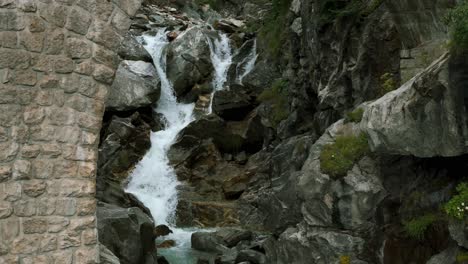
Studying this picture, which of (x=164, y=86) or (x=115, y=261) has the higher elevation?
(x=164, y=86)

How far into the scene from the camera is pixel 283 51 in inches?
734

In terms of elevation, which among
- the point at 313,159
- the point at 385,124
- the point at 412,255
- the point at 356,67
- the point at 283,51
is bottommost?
the point at 412,255

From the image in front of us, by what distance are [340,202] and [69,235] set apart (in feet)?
16.3

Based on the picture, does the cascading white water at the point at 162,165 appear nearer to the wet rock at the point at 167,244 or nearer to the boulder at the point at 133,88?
the boulder at the point at 133,88

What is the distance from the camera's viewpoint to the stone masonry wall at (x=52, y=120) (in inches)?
195

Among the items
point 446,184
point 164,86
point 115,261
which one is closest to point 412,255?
point 446,184

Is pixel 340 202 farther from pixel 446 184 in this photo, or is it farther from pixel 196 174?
pixel 196 174

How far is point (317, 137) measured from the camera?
13.2 meters

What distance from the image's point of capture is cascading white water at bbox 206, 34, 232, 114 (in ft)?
72.8

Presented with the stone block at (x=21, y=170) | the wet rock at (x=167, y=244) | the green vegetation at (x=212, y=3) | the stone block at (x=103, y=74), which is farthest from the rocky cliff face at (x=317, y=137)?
the green vegetation at (x=212, y=3)

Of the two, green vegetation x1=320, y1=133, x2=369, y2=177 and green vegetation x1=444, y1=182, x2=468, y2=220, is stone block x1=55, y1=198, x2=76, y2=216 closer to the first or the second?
green vegetation x1=444, y1=182, x2=468, y2=220

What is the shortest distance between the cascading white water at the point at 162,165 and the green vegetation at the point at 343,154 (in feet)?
25.6

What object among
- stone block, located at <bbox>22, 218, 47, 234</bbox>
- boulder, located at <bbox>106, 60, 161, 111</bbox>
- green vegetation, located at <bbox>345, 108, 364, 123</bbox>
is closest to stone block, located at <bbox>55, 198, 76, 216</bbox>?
stone block, located at <bbox>22, 218, 47, 234</bbox>

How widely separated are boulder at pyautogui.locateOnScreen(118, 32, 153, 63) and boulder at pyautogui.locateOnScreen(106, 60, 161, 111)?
19.5 inches
